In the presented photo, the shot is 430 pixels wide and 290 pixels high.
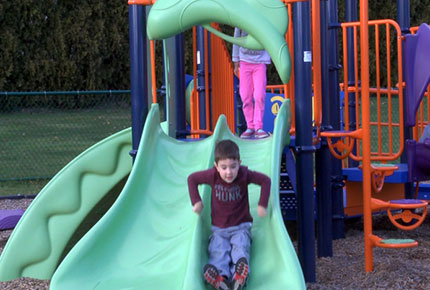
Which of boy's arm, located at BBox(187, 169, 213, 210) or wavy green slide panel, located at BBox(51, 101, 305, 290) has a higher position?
boy's arm, located at BBox(187, 169, 213, 210)

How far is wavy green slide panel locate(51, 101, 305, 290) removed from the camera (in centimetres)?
413

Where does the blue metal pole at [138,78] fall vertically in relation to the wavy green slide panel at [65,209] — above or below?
above

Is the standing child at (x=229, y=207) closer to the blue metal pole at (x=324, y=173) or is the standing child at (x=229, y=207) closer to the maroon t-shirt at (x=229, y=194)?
the maroon t-shirt at (x=229, y=194)

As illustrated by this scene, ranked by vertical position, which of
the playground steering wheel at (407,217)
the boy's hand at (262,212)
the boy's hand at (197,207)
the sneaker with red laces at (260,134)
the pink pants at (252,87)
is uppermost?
the pink pants at (252,87)

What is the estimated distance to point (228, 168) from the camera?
430 cm

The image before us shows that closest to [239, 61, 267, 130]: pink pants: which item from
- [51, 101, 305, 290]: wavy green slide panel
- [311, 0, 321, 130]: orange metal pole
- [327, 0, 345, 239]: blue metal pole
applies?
[327, 0, 345, 239]: blue metal pole


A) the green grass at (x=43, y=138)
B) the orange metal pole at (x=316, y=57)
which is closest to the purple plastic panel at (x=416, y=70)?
the orange metal pole at (x=316, y=57)

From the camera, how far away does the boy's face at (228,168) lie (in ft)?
14.1

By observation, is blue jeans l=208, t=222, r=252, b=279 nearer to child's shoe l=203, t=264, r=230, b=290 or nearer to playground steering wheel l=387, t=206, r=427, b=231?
child's shoe l=203, t=264, r=230, b=290

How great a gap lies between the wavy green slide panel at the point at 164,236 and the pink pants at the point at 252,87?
1.48 meters

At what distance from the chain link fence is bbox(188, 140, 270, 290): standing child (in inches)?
273

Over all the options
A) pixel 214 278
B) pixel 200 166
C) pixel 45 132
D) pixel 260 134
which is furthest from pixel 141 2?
pixel 45 132

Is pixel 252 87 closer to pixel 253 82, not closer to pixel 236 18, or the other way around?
pixel 253 82

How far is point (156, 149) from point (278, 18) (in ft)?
4.23
